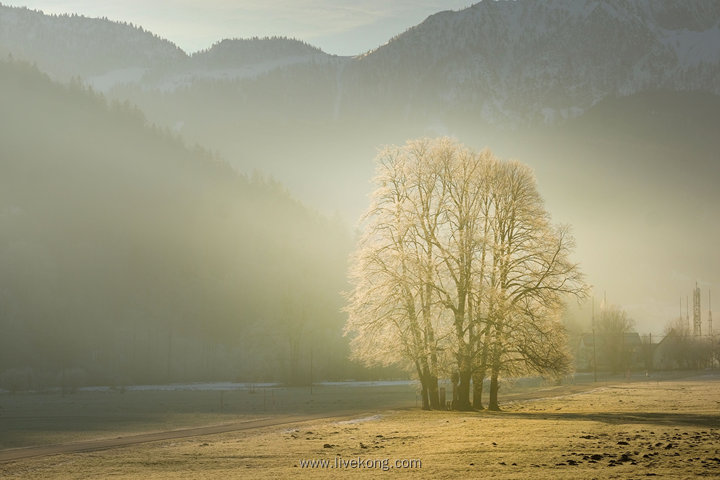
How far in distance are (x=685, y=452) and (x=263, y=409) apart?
145 ft

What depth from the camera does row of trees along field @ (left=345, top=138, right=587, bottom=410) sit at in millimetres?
50031

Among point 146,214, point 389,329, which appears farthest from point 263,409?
point 146,214

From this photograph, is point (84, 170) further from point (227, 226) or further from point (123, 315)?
point (123, 315)

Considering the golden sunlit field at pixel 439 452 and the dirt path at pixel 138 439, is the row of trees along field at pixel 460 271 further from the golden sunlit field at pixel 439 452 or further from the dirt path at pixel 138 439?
the dirt path at pixel 138 439

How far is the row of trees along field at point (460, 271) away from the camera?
50.0m

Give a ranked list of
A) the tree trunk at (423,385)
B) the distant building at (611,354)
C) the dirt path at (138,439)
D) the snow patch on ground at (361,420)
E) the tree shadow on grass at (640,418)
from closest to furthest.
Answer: the dirt path at (138,439) → the tree shadow on grass at (640,418) → the snow patch on ground at (361,420) → the tree trunk at (423,385) → the distant building at (611,354)

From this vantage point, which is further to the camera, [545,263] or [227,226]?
[227,226]

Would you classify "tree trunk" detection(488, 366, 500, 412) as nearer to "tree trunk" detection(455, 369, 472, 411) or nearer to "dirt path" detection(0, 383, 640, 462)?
"tree trunk" detection(455, 369, 472, 411)

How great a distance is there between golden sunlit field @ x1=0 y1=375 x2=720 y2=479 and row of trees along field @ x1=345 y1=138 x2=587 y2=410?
5775mm

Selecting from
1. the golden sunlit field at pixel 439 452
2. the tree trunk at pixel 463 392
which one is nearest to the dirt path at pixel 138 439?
the golden sunlit field at pixel 439 452

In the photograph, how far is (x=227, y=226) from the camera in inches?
7544

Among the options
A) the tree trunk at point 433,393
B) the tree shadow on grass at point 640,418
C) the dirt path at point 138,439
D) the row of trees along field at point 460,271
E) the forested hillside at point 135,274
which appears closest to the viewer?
the dirt path at point 138,439

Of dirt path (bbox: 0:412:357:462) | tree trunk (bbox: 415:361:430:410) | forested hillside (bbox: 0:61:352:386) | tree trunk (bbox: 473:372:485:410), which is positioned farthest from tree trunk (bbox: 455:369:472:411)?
forested hillside (bbox: 0:61:352:386)

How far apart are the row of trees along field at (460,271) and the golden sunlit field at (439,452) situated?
577 cm
